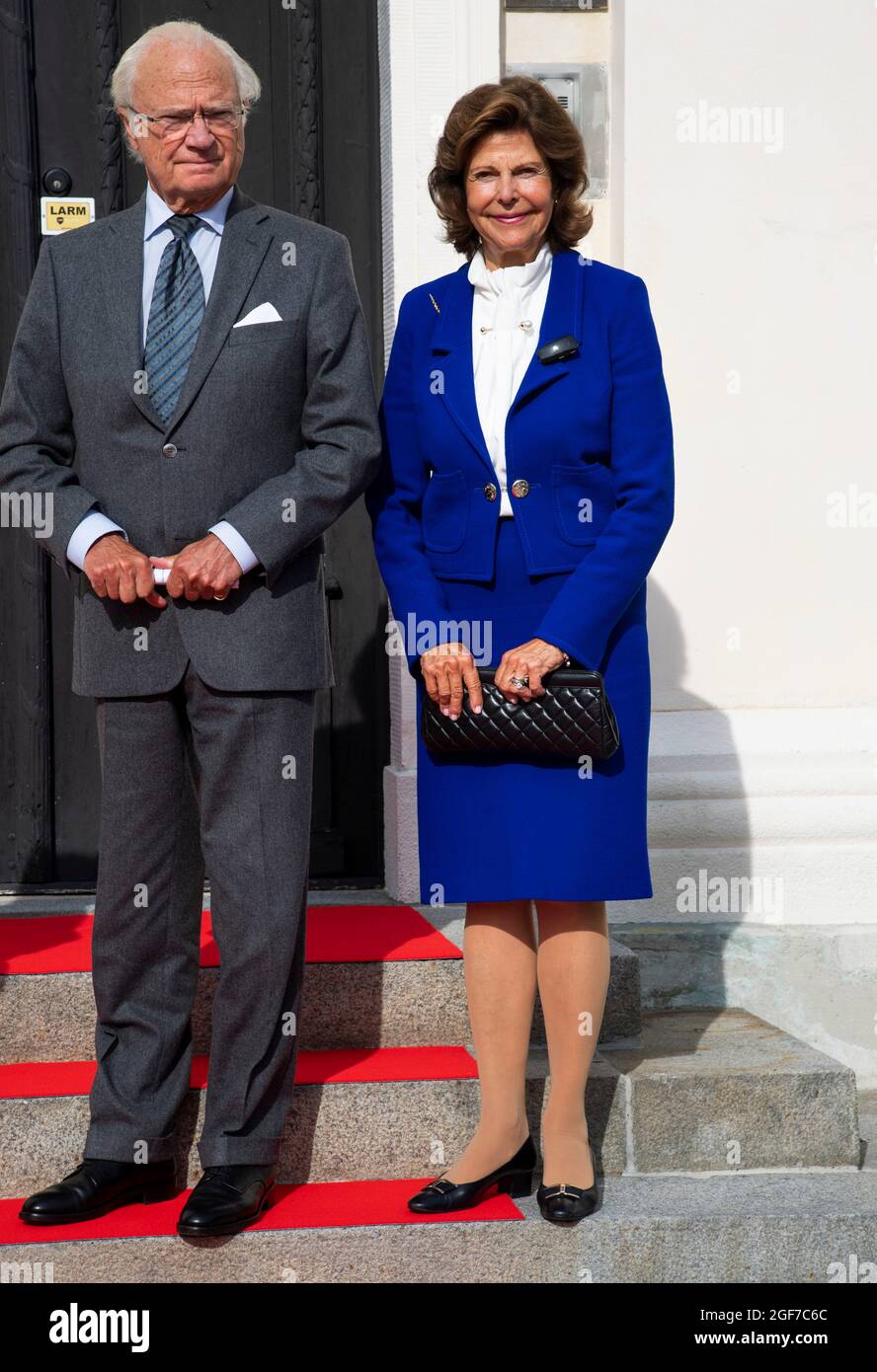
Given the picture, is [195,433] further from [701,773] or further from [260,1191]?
[701,773]

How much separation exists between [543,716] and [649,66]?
2464 millimetres

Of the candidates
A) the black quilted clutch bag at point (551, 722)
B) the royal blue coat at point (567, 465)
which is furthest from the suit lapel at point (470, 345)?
the black quilted clutch bag at point (551, 722)

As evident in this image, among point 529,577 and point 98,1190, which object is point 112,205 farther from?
point 98,1190

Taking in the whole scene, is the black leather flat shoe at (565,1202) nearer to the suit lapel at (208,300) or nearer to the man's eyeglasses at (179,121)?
the suit lapel at (208,300)

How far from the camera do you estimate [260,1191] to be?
2.93 meters

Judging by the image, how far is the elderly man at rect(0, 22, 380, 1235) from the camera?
2848 mm

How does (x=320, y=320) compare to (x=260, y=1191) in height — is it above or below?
above

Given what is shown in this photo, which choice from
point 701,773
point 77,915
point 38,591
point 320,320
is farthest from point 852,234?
point 77,915

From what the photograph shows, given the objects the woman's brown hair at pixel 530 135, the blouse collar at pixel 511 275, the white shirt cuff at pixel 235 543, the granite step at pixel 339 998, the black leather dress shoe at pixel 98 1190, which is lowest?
the black leather dress shoe at pixel 98 1190

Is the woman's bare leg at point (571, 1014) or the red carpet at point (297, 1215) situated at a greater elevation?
the woman's bare leg at point (571, 1014)

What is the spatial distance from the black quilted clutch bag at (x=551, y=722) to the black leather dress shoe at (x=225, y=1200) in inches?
34.6

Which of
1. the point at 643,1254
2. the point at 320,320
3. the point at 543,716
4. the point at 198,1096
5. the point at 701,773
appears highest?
the point at 320,320

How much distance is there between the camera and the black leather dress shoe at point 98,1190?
2.87 meters

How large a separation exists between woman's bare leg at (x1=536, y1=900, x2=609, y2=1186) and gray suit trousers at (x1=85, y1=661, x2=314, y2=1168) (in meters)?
0.48
